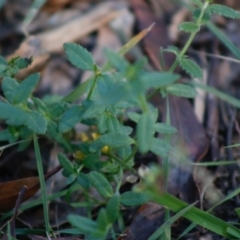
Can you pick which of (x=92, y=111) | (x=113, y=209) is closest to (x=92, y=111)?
(x=92, y=111)

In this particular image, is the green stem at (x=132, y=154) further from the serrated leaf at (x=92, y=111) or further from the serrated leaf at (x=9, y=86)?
the serrated leaf at (x=9, y=86)

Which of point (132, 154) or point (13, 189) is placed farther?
point (13, 189)

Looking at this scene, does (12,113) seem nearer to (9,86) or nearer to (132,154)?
(9,86)

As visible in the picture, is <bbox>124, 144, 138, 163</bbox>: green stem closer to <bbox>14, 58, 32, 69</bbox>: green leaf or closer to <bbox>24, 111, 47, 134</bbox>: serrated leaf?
<bbox>24, 111, 47, 134</bbox>: serrated leaf

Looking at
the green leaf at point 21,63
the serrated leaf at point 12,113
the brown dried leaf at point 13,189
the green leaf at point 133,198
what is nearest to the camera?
the serrated leaf at point 12,113

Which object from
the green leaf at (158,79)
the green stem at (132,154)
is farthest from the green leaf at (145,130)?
the green stem at (132,154)

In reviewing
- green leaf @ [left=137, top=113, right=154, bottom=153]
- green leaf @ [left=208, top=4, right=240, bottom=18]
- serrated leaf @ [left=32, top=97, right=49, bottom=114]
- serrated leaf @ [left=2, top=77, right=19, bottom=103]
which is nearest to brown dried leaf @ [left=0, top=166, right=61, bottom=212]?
serrated leaf @ [left=32, top=97, right=49, bottom=114]
